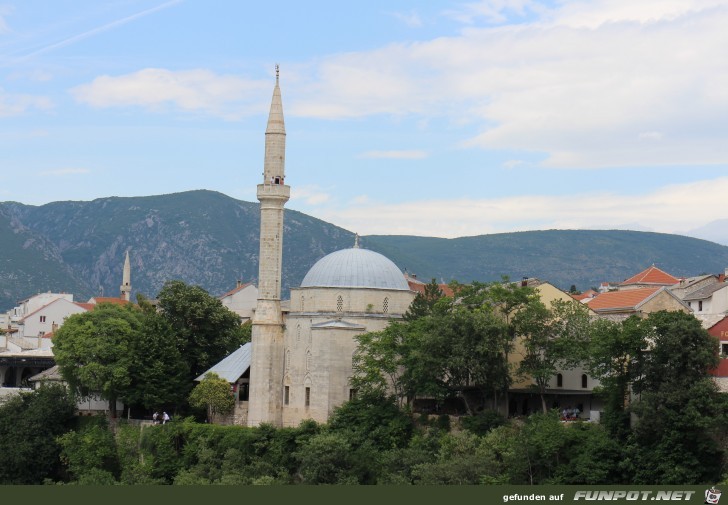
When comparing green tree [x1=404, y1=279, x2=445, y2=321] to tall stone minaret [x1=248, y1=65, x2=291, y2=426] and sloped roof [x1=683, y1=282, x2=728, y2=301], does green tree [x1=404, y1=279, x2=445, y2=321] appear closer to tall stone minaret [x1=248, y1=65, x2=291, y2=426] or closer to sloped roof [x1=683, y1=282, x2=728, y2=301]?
tall stone minaret [x1=248, y1=65, x2=291, y2=426]

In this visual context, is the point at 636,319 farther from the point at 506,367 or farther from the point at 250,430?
the point at 250,430

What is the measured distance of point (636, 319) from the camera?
6206cm

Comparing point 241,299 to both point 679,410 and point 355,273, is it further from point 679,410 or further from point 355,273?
point 679,410

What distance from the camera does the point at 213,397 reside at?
251 feet

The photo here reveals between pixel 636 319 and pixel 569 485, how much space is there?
919 centimetres

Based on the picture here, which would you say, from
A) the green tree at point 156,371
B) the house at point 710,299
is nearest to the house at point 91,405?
the green tree at point 156,371

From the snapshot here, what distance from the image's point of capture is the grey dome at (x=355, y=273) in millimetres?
74000

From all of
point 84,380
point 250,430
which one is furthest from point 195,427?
point 84,380

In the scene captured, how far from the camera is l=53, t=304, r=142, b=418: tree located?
79.6 metres

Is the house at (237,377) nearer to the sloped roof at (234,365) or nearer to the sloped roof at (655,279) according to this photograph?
the sloped roof at (234,365)

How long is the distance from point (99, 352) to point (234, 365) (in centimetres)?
836

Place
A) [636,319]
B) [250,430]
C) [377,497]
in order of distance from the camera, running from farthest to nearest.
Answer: [250,430], [636,319], [377,497]

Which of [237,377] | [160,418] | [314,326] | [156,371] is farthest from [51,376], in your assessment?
[314,326]

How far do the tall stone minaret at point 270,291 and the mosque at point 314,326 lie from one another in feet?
0.19
